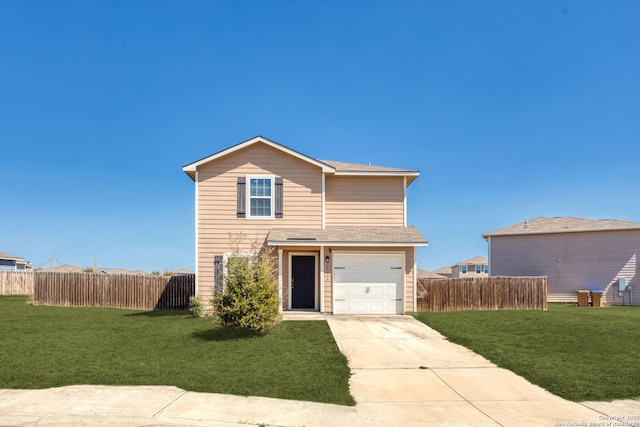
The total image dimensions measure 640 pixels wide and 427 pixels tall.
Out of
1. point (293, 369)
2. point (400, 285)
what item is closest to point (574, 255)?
point (400, 285)

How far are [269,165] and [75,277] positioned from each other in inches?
440

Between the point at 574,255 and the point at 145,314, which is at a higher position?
the point at 574,255

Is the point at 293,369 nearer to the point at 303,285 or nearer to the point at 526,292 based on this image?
the point at 303,285

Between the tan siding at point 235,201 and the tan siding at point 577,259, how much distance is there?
48.5ft

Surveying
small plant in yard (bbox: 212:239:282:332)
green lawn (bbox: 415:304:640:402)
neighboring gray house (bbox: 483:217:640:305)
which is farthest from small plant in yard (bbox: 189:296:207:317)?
neighboring gray house (bbox: 483:217:640:305)

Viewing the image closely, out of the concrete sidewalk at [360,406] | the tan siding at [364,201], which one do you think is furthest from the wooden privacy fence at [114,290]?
the concrete sidewalk at [360,406]

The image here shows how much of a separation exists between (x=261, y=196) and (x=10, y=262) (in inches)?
1394

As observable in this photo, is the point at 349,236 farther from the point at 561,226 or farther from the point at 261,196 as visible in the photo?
the point at 561,226

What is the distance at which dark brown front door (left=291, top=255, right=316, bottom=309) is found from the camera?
16.4 m

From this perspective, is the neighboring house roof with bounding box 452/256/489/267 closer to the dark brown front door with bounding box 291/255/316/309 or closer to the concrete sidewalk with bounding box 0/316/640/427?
the dark brown front door with bounding box 291/255/316/309

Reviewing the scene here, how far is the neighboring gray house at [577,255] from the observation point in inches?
856

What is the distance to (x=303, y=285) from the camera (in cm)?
1652

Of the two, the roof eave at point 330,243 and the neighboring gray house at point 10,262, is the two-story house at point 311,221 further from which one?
the neighboring gray house at point 10,262

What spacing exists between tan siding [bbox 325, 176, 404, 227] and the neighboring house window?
6.81 ft
